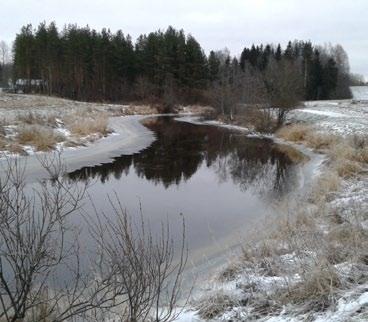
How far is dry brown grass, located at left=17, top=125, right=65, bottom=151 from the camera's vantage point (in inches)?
788

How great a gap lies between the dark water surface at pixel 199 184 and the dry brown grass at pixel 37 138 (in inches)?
118

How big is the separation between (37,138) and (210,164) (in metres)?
7.36

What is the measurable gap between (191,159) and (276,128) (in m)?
14.3

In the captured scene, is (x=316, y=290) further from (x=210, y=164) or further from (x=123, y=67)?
(x=123, y=67)

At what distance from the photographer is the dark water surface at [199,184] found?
11.2m

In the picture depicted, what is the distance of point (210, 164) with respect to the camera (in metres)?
20.5

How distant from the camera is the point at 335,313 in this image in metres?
4.71

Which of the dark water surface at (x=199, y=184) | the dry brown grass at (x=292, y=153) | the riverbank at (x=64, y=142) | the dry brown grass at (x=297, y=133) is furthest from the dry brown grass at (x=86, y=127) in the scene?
the dry brown grass at (x=297, y=133)

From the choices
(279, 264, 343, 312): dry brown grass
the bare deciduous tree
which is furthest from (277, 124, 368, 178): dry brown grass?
the bare deciduous tree

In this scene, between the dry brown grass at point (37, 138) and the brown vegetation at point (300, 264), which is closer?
the brown vegetation at point (300, 264)

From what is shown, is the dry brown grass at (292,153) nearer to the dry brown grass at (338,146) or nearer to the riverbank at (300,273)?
the dry brown grass at (338,146)

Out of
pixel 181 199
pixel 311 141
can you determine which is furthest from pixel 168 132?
pixel 181 199

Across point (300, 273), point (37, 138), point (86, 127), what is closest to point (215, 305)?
point (300, 273)

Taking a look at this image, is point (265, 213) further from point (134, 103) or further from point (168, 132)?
point (134, 103)
